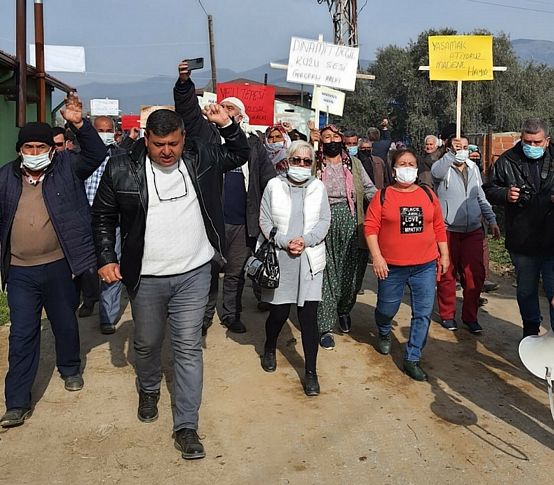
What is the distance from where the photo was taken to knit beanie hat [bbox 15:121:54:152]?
420 cm

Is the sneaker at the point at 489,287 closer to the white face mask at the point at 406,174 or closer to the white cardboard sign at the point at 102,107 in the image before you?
the white face mask at the point at 406,174

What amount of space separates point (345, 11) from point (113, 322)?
67.7ft

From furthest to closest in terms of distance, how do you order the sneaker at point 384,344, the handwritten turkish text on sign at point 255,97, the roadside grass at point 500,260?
1. the handwritten turkish text on sign at point 255,97
2. the roadside grass at point 500,260
3. the sneaker at point 384,344

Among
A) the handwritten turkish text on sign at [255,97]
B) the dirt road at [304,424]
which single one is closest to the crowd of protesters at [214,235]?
the dirt road at [304,424]

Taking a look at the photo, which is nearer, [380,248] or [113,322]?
[380,248]

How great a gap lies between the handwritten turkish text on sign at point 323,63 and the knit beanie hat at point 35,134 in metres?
A: 5.04

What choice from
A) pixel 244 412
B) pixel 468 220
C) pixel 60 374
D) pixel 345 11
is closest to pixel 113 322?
pixel 60 374

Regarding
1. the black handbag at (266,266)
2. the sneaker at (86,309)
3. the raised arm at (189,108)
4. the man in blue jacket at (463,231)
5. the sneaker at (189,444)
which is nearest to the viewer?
the sneaker at (189,444)

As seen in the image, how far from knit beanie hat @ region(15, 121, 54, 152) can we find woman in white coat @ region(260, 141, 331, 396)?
1.59 meters

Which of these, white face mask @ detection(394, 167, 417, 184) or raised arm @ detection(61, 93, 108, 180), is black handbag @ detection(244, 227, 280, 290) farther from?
raised arm @ detection(61, 93, 108, 180)

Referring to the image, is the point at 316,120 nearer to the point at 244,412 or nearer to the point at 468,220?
the point at 468,220

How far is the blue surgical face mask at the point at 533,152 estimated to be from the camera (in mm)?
4992

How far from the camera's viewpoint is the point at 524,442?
12.9ft

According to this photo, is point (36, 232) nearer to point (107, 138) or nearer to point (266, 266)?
point (266, 266)
